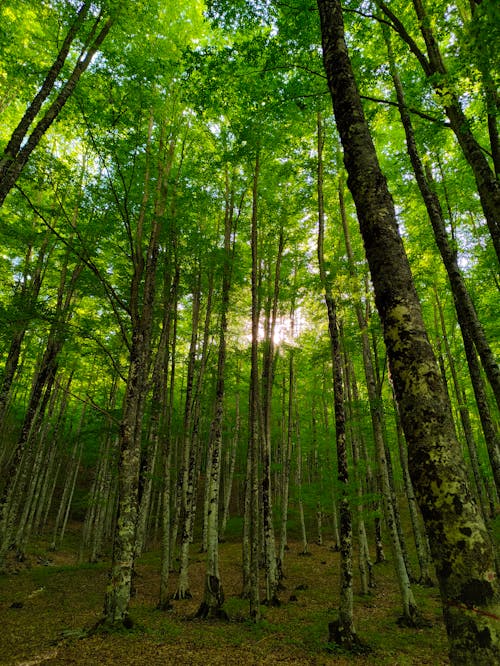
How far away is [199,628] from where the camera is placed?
8.57 metres

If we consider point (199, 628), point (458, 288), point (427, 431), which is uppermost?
point (458, 288)

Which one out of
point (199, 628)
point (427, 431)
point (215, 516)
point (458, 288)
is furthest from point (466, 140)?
point (199, 628)

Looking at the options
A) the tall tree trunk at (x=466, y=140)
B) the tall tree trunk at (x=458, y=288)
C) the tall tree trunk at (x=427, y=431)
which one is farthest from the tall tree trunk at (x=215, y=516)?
the tall tree trunk at (x=427, y=431)

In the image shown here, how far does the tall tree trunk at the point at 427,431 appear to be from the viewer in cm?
177

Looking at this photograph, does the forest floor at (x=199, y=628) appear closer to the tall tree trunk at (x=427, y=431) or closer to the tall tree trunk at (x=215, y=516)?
the tall tree trunk at (x=215, y=516)

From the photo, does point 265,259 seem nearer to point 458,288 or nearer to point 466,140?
point 458,288

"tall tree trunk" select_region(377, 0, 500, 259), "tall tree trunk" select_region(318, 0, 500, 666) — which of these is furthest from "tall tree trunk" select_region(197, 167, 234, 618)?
"tall tree trunk" select_region(318, 0, 500, 666)

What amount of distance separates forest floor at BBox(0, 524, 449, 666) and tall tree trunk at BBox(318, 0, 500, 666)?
7173mm

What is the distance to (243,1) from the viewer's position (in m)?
6.50

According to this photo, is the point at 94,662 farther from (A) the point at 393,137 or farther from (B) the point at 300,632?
(A) the point at 393,137

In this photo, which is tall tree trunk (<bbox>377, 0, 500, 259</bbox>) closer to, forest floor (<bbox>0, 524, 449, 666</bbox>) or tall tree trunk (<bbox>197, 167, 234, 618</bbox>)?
tall tree trunk (<bbox>197, 167, 234, 618</bbox>)

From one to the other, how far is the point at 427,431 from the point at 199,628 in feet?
31.3

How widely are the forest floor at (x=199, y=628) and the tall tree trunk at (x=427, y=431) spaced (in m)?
7.17

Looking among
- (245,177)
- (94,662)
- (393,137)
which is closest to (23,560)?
(94,662)
